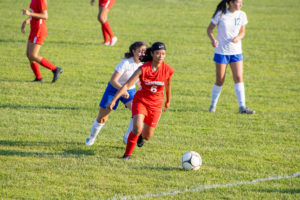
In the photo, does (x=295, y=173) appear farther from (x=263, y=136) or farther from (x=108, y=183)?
(x=108, y=183)

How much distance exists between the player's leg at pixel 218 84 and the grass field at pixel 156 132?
224 mm

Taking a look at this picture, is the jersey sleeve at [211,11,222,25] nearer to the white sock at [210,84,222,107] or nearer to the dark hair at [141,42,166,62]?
the white sock at [210,84,222,107]

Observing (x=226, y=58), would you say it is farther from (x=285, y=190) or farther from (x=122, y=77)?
(x=285, y=190)

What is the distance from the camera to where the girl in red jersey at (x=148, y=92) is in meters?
6.22

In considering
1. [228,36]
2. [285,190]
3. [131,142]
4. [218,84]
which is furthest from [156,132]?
[285,190]

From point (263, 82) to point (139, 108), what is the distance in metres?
6.51

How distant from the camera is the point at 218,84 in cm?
926

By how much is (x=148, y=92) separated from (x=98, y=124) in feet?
3.67

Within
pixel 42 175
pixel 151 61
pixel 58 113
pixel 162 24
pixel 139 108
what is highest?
pixel 151 61

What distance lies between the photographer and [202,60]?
14.2 m

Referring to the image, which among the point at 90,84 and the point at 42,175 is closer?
the point at 42,175

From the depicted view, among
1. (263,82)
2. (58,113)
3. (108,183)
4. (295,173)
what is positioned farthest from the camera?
(263,82)

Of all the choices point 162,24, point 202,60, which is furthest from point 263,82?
point 162,24

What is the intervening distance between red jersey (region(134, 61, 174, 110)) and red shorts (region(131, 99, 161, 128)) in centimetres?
5
